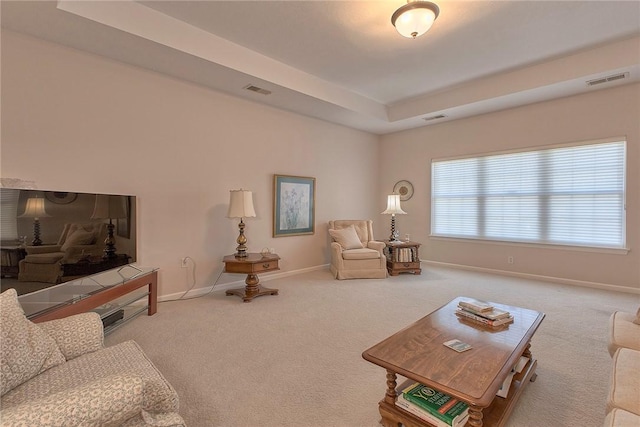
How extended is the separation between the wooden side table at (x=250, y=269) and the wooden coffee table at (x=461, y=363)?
223 centimetres

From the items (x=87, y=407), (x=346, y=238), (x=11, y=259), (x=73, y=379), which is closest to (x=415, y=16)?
(x=87, y=407)

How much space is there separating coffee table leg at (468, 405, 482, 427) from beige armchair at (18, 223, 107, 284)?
9.28ft

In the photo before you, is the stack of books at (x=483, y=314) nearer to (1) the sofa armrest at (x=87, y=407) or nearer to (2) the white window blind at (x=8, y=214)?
(1) the sofa armrest at (x=87, y=407)

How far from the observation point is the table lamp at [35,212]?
7.00 feet

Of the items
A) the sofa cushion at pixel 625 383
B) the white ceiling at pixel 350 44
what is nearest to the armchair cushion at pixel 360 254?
the white ceiling at pixel 350 44

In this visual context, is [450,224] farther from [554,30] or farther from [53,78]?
[53,78]

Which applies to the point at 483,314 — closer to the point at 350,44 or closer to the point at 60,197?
the point at 350,44

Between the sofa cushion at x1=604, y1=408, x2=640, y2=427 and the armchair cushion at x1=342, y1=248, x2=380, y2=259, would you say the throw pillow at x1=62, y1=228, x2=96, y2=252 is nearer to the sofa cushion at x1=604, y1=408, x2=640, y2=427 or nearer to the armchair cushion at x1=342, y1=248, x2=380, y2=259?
the armchair cushion at x1=342, y1=248, x2=380, y2=259

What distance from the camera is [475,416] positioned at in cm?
130

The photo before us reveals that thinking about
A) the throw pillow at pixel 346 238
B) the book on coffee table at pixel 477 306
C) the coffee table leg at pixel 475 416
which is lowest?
the coffee table leg at pixel 475 416

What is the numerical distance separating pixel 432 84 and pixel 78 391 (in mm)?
5038

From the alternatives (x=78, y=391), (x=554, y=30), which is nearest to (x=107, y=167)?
(x=78, y=391)

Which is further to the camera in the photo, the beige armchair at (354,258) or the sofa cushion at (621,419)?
the beige armchair at (354,258)

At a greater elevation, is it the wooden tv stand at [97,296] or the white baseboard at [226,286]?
the wooden tv stand at [97,296]
